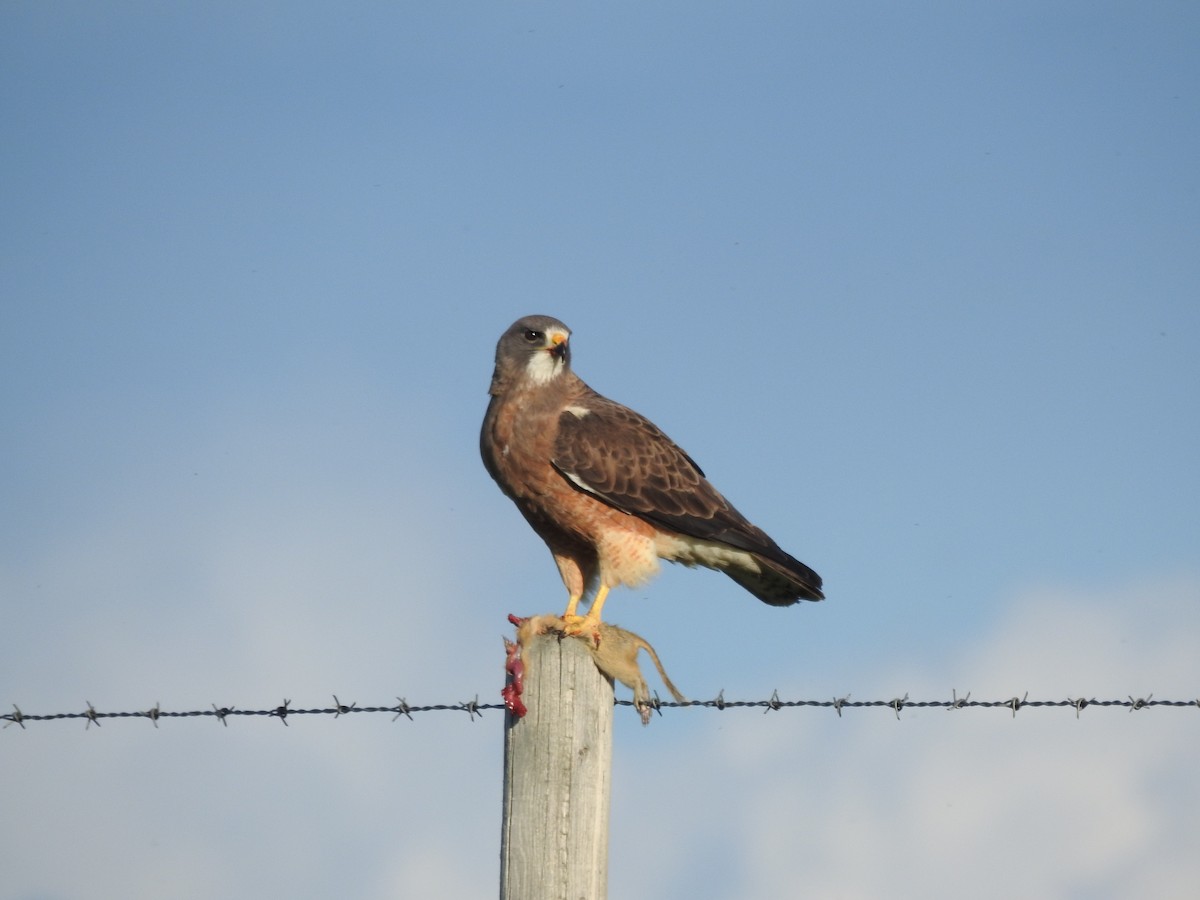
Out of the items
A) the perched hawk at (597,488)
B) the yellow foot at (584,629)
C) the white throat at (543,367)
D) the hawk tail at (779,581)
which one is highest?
the white throat at (543,367)

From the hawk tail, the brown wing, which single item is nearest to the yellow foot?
the brown wing

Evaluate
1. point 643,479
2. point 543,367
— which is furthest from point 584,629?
point 543,367

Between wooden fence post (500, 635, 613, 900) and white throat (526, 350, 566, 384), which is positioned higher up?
white throat (526, 350, 566, 384)

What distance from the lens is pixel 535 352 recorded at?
6.55 metres

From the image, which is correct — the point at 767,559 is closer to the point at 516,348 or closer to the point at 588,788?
the point at 516,348

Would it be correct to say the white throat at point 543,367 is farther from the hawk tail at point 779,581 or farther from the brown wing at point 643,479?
the hawk tail at point 779,581

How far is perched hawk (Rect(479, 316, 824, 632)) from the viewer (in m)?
6.29

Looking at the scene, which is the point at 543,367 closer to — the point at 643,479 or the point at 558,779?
the point at 643,479

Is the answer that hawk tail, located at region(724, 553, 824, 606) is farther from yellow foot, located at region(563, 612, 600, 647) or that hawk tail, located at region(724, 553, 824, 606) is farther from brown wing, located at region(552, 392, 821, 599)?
yellow foot, located at region(563, 612, 600, 647)

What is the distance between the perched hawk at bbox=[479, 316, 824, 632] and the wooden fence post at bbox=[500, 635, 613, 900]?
200 cm

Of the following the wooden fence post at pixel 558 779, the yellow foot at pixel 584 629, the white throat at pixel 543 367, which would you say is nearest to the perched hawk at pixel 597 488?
the white throat at pixel 543 367

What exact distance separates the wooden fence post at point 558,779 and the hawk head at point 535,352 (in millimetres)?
2619

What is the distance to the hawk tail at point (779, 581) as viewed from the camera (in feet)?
21.2

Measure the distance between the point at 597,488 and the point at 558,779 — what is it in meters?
2.52
